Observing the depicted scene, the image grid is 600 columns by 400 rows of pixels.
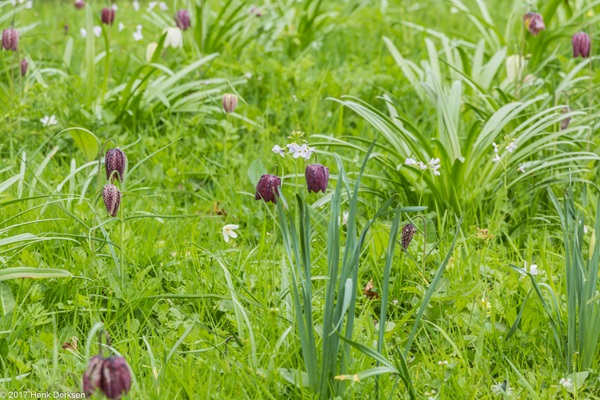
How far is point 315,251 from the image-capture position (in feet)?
9.55

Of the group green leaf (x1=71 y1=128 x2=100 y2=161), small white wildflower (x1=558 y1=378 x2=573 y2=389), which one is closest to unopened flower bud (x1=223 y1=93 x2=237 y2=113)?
green leaf (x1=71 y1=128 x2=100 y2=161)

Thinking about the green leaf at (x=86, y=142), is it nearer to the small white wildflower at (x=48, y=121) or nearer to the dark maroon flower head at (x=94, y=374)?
the small white wildflower at (x=48, y=121)

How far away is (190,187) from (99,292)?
3.55 feet

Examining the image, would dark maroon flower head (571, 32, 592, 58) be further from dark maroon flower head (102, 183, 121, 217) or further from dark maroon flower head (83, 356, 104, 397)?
dark maroon flower head (83, 356, 104, 397)

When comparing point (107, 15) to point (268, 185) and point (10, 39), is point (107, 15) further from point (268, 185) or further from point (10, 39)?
point (268, 185)

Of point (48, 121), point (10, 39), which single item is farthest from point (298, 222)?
point (10, 39)

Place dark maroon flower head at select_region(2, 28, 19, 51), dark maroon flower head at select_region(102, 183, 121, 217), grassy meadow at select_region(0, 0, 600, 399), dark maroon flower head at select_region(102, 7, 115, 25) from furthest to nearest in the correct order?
1. dark maroon flower head at select_region(102, 7, 115, 25)
2. dark maroon flower head at select_region(2, 28, 19, 51)
3. dark maroon flower head at select_region(102, 183, 121, 217)
4. grassy meadow at select_region(0, 0, 600, 399)

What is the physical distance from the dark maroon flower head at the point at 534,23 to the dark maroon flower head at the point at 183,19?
181cm

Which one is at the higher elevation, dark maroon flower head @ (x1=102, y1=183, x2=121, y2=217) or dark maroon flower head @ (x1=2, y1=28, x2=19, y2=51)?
dark maroon flower head @ (x1=2, y1=28, x2=19, y2=51)

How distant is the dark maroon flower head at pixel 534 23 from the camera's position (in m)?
3.99

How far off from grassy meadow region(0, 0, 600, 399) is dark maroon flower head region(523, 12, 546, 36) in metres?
0.01

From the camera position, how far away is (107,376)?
5.51 feet

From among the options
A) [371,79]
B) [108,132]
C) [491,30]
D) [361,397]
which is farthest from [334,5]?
[361,397]

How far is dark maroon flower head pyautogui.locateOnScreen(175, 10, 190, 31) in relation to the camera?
4520mm
